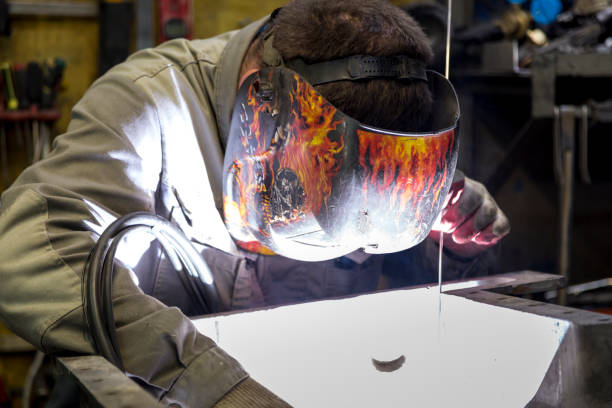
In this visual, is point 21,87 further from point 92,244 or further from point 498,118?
point 498,118

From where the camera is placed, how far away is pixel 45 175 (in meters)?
1.03

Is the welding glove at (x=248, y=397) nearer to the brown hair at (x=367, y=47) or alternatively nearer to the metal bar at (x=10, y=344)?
the brown hair at (x=367, y=47)

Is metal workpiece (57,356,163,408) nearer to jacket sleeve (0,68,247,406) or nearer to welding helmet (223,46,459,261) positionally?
jacket sleeve (0,68,247,406)

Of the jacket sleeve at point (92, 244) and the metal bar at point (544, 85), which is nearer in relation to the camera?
the jacket sleeve at point (92, 244)

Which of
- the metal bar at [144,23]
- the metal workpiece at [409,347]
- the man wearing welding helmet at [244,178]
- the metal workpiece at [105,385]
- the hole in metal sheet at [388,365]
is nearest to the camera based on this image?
the metal workpiece at [105,385]

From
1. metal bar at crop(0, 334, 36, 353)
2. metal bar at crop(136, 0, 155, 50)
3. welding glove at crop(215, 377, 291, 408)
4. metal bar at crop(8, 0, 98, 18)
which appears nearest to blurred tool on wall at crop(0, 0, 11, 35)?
metal bar at crop(8, 0, 98, 18)

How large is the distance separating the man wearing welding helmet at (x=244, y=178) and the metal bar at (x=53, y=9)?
4.34ft

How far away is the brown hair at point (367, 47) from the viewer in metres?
0.94

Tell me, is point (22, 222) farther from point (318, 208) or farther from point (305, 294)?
point (305, 294)

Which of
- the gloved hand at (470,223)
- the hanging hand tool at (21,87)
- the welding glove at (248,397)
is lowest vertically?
the welding glove at (248,397)

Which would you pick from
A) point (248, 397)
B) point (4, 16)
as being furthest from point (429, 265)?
point (4, 16)

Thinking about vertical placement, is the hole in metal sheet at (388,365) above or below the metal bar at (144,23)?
below

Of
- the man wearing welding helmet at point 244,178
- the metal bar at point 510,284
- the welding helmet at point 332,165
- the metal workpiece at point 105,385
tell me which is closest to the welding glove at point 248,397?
the man wearing welding helmet at point 244,178

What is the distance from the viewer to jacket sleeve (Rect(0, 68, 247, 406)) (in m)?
0.85
